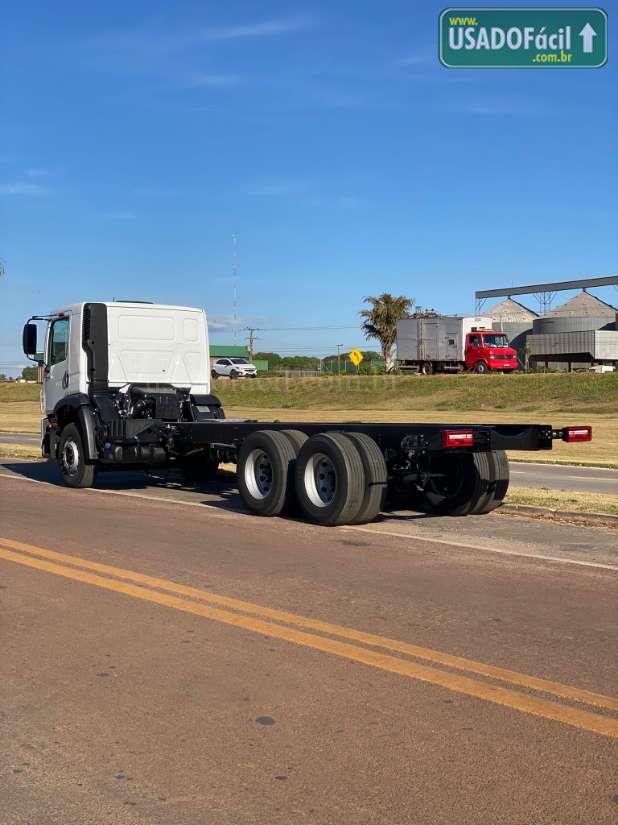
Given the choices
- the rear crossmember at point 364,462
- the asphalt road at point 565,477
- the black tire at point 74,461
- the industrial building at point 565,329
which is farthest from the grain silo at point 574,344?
the rear crossmember at point 364,462

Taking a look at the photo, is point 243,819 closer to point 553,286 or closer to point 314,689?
point 314,689

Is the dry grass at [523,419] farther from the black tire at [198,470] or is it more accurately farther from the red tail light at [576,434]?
the red tail light at [576,434]

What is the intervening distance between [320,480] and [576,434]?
9.86 ft

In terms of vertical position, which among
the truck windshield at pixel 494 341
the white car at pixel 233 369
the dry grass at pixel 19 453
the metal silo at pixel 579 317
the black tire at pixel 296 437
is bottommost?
the dry grass at pixel 19 453

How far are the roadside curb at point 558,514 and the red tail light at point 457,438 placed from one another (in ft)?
7.04

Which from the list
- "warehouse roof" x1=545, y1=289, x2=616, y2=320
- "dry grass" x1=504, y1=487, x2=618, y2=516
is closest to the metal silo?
"warehouse roof" x1=545, y1=289, x2=616, y2=320

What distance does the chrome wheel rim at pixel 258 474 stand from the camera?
12945 millimetres

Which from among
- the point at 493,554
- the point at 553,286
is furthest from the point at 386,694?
the point at 553,286

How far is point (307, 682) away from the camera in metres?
5.80

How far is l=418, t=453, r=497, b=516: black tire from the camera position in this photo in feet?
41.5

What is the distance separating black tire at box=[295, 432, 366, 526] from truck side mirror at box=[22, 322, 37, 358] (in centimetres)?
686

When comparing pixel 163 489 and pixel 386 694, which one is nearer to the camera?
pixel 386 694

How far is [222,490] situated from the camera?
16.3 meters

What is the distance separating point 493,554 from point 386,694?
4719 millimetres
